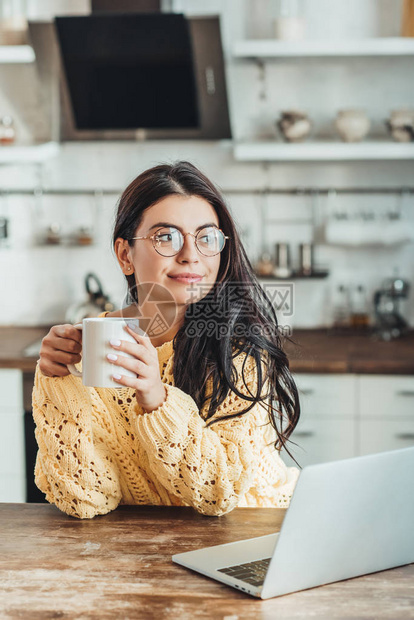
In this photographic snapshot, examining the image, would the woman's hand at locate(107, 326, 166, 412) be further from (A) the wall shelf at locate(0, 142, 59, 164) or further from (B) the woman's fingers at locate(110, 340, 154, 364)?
(A) the wall shelf at locate(0, 142, 59, 164)

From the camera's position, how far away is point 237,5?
305cm

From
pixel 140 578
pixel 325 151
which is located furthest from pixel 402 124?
pixel 140 578

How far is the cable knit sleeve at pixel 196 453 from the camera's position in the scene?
3.87 feet

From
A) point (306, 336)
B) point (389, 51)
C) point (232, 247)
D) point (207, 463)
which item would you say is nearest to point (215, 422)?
point (207, 463)

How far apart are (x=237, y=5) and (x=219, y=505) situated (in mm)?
2357

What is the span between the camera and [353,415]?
2.66 m

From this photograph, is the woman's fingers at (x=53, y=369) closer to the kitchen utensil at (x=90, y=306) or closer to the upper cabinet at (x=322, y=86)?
the kitchen utensil at (x=90, y=306)

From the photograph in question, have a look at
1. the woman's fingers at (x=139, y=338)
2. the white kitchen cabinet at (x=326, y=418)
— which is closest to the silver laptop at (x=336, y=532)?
the woman's fingers at (x=139, y=338)

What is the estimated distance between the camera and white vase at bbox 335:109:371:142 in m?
2.89

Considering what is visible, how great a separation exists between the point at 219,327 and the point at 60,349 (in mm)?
300

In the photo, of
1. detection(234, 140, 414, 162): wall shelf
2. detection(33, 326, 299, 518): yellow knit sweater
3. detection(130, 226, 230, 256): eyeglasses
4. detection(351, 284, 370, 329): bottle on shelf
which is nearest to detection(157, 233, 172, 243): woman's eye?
detection(130, 226, 230, 256): eyeglasses

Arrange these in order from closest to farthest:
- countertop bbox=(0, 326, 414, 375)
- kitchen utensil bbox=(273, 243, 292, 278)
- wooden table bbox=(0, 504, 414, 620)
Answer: wooden table bbox=(0, 504, 414, 620)
countertop bbox=(0, 326, 414, 375)
kitchen utensil bbox=(273, 243, 292, 278)

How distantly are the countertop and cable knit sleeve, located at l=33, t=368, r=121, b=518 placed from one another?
1190 millimetres

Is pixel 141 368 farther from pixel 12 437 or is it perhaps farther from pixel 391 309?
pixel 391 309
